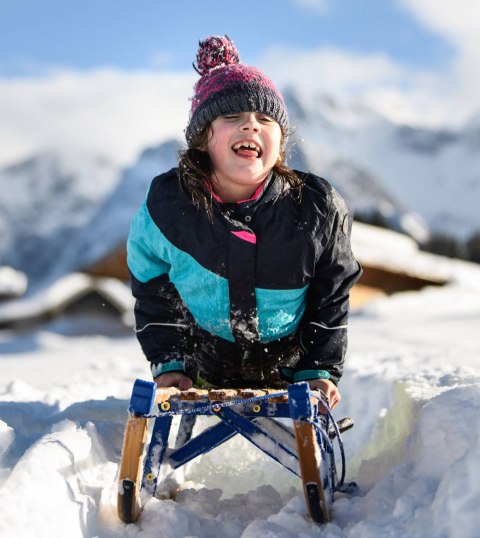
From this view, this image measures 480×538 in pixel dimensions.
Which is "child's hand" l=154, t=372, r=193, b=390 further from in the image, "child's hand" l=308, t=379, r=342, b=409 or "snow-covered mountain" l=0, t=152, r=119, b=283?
"snow-covered mountain" l=0, t=152, r=119, b=283

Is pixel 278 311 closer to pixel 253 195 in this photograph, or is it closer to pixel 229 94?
pixel 253 195

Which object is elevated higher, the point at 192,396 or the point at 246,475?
the point at 192,396

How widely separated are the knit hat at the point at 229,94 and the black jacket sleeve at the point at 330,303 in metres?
0.37

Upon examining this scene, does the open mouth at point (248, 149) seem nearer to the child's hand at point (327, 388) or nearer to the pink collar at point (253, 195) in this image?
the pink collar at point (253, 195)

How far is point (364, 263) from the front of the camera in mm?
9734

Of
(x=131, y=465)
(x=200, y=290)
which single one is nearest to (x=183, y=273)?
(x=200, y=290)

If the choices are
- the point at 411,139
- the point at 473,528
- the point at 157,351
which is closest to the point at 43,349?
the point at 157,351

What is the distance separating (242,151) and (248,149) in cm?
2

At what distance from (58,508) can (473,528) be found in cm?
94

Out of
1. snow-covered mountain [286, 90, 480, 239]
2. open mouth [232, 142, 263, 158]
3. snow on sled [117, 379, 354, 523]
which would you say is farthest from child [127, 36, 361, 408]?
snow-covered mountain [286, 90, 480, 239]

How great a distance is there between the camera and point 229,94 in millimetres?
2064

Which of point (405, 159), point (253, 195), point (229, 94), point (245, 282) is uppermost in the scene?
point (229, 94)

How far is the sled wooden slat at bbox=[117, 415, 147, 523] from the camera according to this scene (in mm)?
1618

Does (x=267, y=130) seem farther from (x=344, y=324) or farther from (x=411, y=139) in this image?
(x=411, y=139)
